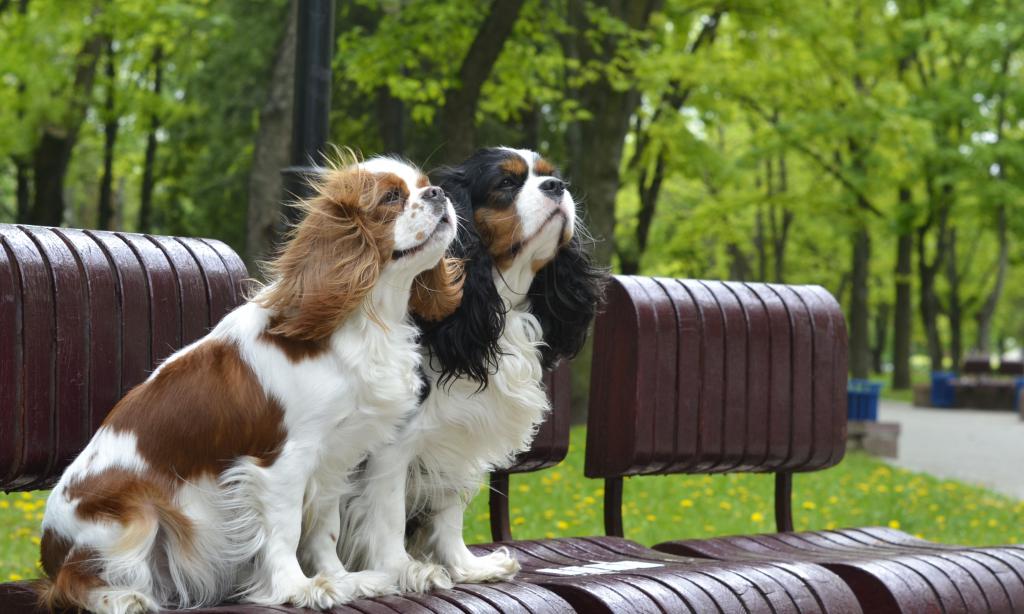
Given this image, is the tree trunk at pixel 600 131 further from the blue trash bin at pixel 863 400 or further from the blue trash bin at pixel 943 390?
the blue trash bin at pixel 943 390

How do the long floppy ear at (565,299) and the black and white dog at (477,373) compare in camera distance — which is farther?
the long floppy ear at (565,299)

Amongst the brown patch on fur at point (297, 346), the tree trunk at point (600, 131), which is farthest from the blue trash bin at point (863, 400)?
the brown patch on fur at point (297, 346)

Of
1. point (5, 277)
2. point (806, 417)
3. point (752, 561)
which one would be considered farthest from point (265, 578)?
point (806, 417)

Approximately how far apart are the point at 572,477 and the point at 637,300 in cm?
537

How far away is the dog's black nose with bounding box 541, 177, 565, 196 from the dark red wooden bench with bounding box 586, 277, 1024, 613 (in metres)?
1.23

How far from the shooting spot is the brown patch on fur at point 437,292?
2.99 m

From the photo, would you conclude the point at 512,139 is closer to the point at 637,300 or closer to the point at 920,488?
the point at 920,488

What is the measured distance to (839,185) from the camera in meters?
24.1

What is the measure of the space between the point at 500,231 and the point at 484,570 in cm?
87

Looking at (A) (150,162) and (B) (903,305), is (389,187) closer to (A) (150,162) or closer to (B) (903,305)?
(A) (150,162)

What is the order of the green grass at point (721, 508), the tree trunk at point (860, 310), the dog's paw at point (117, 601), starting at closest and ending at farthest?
1. the dog's paw at point (117, 601)
2. the green grass at point (721, 508)
3. the tree trunk at point (860, 310)

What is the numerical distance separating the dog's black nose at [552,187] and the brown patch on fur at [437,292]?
32 cm

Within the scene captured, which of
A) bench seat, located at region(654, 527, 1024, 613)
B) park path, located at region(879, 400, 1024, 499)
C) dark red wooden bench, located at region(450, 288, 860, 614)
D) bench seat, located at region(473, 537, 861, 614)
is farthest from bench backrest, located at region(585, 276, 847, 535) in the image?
park path, located at region(879, 400, 1024, 499)

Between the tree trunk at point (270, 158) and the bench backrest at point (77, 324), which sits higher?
the tree trunk at point (270, 158)
